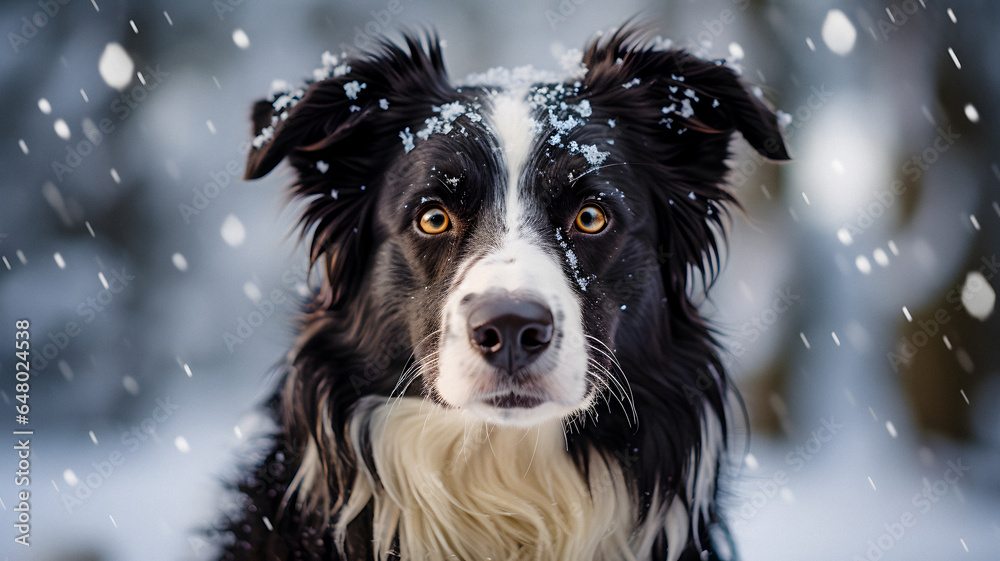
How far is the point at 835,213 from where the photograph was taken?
3885 millimetres

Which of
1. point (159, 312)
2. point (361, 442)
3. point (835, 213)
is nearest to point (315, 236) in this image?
point (361, 442)

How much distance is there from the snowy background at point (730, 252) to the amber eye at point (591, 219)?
2091mm

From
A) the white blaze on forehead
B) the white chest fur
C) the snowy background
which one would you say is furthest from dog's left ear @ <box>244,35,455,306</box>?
the snowy background

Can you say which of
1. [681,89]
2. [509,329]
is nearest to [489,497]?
[509,329]

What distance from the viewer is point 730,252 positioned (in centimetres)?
340

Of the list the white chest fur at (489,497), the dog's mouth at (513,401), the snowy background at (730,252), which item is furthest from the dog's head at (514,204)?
the snowy background at (730,252)

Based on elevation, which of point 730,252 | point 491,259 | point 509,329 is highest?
point 491,259

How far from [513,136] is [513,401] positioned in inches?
32.8

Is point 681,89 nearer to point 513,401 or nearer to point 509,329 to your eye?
point 509,329

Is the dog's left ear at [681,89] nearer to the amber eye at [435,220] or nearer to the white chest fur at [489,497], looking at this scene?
the amber eye at [435,220]

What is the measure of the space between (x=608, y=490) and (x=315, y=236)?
4.36ft

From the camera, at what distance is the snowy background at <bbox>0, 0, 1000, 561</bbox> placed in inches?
138

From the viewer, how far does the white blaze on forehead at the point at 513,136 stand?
1.73 metres

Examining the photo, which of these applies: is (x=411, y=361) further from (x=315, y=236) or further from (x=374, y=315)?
(x=315, y=236)
